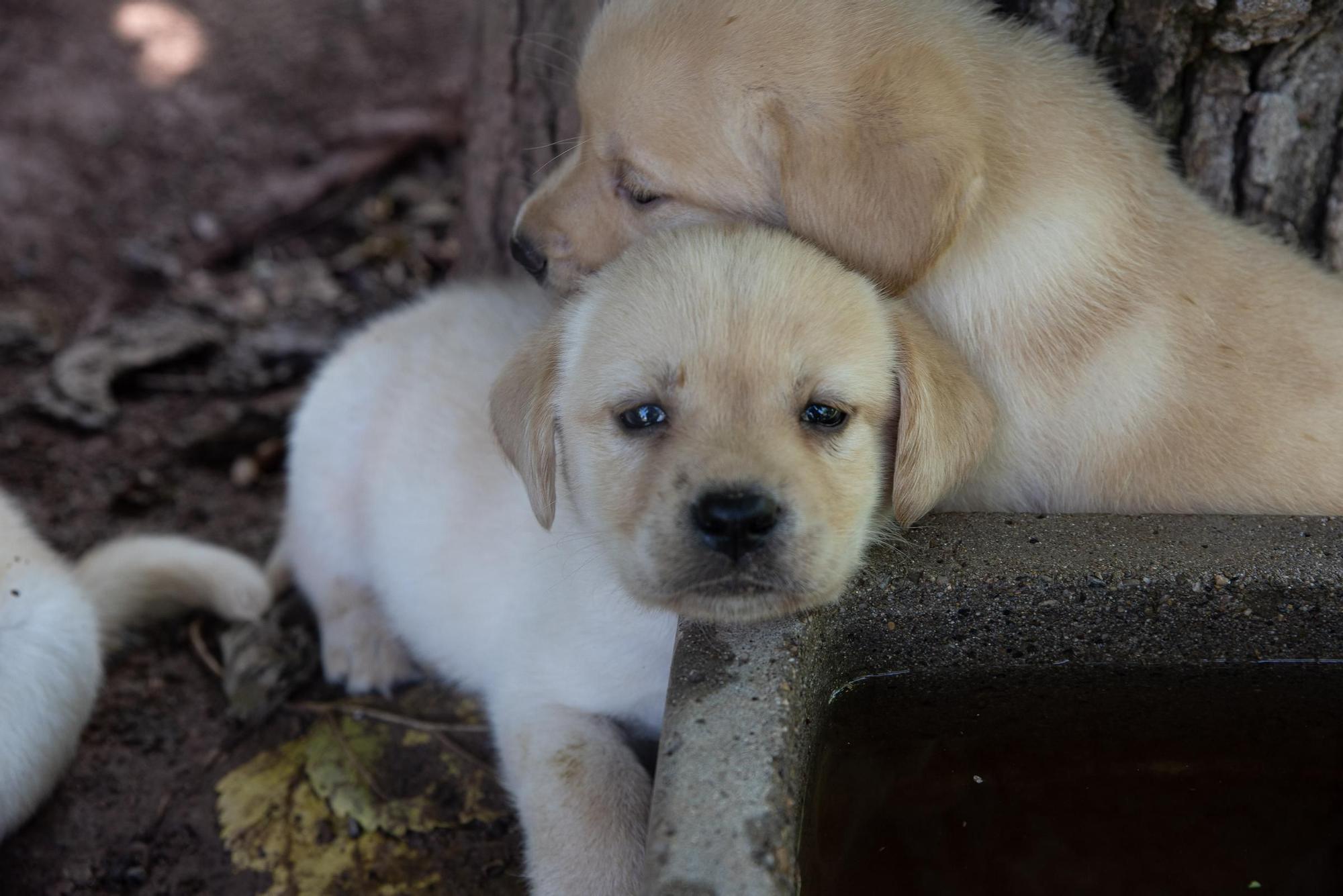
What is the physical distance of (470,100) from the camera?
427cm

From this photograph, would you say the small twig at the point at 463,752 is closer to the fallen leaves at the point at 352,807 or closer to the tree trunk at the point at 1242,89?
the fallen leaves at the point at 352,807

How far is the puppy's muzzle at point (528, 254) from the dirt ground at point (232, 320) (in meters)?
1.11

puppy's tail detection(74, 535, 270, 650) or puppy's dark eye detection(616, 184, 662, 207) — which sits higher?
puppy's dark eye detection(616, 184, 662, 207)

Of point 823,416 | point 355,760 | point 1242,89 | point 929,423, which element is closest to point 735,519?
point 823,416

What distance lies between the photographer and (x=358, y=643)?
3.51 meters

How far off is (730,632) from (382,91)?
460 cm

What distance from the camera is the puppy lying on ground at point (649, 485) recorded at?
220 centimetres

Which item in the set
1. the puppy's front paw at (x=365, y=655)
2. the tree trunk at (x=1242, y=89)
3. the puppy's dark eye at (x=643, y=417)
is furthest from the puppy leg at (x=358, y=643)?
the tree trunk at (x=1242, y=89)

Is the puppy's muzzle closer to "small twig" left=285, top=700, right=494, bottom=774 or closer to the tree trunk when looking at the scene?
"small twig" left=285, top=700, right=494, bottom=774

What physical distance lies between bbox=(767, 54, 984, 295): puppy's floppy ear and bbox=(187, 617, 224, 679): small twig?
2.15 metres

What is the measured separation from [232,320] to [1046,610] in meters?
3.96

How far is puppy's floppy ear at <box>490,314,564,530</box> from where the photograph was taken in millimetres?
2531

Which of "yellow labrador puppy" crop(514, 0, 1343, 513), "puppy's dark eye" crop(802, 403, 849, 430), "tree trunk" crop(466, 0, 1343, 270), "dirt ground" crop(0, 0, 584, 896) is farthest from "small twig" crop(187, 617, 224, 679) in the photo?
"tree trunk" crop(466, 0, 1343, 270)

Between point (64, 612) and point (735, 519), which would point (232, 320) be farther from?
point (735, 519)
